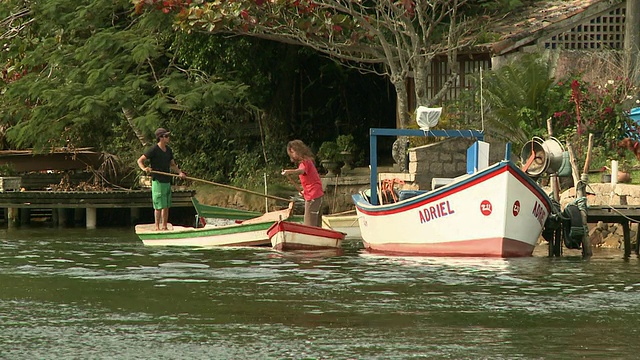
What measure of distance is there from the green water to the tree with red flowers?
21.0 feet

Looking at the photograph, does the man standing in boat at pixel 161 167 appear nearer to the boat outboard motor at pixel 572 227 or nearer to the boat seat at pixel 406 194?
the boat seat at pixel 406 194

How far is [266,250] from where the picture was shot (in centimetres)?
2159

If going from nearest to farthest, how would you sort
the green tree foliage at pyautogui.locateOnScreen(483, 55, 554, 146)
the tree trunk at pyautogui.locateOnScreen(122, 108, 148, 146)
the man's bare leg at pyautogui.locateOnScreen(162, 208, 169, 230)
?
the man's bare leg at pyautogui.locateOnScreen(162, 208, 169, 230) → the green tree foliage at pyautogui.locateOnScreen(483, 55, 554, 146) → the tree trunk at pyautogui.locateOnScreen(122, 108, 148, 146)

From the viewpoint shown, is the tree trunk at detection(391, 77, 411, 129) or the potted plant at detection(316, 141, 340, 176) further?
the potted plant at detection(316, 141, 340, 176)

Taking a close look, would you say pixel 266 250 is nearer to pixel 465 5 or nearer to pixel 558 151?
pixel 558 151

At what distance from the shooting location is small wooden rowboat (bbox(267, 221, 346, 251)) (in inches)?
815

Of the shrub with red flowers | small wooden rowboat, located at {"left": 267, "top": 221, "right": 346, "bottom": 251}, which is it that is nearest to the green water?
small wooden rowboat, located at {"left": 267, "top": 221, "right": 346, "bottom": 251}

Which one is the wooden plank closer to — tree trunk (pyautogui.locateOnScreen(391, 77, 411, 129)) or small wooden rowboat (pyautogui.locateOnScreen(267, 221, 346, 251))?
tree trunk (pyautogui.locateOnScreen(391, 77, 411, 129))

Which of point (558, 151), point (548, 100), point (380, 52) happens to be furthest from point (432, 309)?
point (380, 52)

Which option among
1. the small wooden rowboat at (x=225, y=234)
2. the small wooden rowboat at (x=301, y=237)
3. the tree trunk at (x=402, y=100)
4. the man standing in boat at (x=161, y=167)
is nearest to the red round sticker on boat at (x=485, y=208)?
the small wooden rowboat at (x=301, y=237)

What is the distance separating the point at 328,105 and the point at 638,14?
8.47m

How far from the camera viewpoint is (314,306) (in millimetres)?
14742

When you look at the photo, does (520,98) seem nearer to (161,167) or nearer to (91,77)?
(161,167)

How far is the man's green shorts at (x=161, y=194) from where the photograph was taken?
72.0 feet
